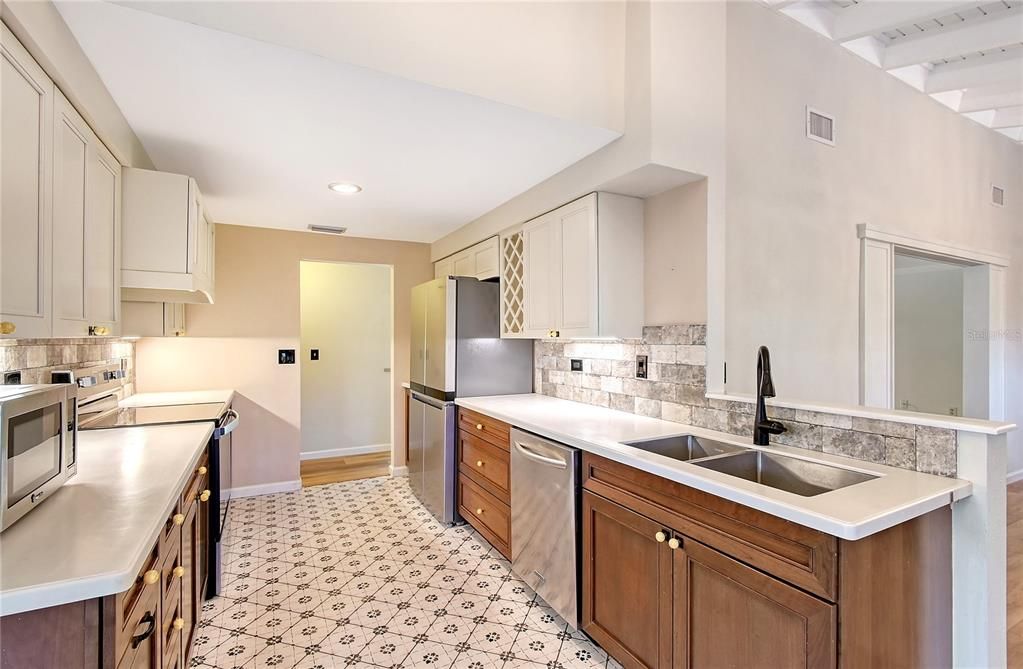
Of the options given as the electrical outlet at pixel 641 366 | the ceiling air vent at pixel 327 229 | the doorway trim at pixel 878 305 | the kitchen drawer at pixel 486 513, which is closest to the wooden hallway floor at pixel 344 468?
the kitchen drawer at pixel 486 513

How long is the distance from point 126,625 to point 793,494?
167cm

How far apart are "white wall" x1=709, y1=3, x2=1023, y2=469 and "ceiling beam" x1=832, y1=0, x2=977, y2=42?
141 millimetres

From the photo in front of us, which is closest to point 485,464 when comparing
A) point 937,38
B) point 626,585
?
point 626,585

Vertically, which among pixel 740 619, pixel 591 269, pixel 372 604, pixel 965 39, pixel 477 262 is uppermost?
pixel 965 39

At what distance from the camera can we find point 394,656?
200 cm

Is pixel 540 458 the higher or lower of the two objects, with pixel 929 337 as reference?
lower

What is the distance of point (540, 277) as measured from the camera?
2967 millimetres

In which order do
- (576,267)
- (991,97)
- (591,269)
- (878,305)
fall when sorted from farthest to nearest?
(991,97) < (878,305) < (576,267) < (591,269)

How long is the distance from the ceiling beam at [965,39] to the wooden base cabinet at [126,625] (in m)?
4.44

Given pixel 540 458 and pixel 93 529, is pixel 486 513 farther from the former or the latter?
pixel 93 529

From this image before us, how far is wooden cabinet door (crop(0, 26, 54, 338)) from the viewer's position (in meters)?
1.16

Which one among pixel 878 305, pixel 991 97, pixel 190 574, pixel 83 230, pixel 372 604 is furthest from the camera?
pixel 991 97

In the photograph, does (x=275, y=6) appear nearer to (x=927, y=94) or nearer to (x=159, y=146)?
(x=159, y=146)

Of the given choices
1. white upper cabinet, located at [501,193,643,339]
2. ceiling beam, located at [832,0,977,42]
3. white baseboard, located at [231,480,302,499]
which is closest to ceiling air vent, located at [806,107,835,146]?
ceiling beam, located at [832,0,977,42]
